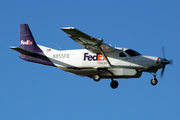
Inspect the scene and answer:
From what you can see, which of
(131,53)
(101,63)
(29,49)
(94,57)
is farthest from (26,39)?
(131,53)

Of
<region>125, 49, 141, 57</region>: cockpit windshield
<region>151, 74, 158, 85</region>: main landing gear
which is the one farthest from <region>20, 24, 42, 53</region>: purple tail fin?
<region>151, 74, 158, 85</region>: main landing gear

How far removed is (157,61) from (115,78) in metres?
3.91

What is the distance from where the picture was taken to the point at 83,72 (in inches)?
1109

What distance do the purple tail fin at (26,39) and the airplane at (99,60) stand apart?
49.7 inches

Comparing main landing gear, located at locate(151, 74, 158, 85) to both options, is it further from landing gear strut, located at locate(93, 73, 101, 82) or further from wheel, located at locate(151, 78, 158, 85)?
landing gear strut, located at locate(93, 73, 101, 82)

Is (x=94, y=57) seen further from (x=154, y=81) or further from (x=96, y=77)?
(x=154, y=81)

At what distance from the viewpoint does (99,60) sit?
2750cm

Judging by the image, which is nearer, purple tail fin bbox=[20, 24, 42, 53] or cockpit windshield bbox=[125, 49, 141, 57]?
cockpit windshield bbox=[125, 49, 141, 57]

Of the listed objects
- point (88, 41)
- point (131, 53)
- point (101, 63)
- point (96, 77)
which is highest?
point (88, 41)

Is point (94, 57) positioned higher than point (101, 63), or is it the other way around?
point (94, 57)

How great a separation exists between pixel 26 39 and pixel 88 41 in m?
7.65

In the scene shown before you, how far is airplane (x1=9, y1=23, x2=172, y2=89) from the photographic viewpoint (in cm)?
2647

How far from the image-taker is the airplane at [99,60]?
26469 mm

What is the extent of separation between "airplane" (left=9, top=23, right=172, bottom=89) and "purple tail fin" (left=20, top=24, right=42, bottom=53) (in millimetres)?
1263
